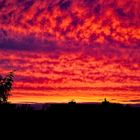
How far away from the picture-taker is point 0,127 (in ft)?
70.2

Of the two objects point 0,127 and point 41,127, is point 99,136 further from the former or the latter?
point 0,127

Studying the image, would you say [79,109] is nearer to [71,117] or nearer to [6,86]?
[71,117]

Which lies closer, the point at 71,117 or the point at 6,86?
the point at 71,117

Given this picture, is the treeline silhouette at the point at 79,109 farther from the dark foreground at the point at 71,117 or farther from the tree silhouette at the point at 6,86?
the tree silhouette at the point at 6,86

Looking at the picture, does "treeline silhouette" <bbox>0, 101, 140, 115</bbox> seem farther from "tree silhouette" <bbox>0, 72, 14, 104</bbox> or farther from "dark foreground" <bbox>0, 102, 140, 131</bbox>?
"tree silhouette" <bbox>0, 72, 14, 104</bbox>

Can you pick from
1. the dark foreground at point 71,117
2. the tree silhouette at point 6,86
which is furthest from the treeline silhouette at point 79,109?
the tree silhouette at point 6,86

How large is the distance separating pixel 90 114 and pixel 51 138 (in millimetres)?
2373

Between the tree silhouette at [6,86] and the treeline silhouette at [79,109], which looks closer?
the treeline silhouette at [79,109]

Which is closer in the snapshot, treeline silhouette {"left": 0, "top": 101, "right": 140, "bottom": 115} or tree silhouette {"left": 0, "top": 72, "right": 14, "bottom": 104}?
treeline silhouette {"left": 0, "top": 101, "right": 140, "bottom": 115}

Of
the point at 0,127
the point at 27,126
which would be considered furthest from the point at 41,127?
the point at 0,127

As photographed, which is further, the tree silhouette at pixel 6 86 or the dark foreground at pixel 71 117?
the tree silhouette at pixel 6 86

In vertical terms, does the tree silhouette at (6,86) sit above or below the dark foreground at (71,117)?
above

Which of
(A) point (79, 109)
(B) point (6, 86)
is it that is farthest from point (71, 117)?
(B) point (6, 86)

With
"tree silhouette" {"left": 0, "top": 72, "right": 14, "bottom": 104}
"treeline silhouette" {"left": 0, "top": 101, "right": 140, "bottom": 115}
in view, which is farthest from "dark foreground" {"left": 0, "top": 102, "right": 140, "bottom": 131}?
"tree silhouette" {"left": 0, "top": 72, "right": 14, "bottom": 104}
